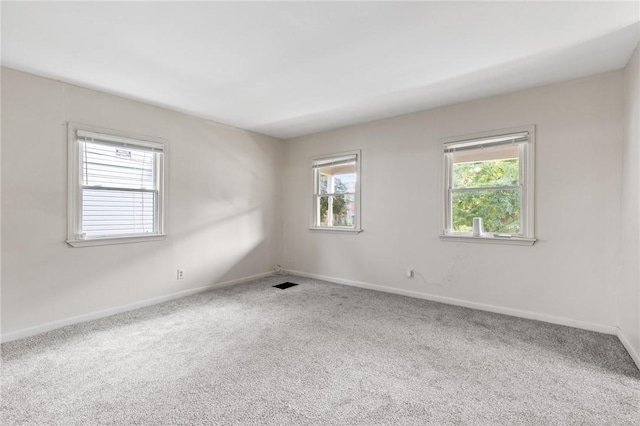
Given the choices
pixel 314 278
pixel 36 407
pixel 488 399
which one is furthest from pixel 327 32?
pixel 314 278


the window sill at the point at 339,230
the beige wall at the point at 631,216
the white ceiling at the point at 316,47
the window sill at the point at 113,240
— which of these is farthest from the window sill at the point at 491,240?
the window sill at the point at 113,240

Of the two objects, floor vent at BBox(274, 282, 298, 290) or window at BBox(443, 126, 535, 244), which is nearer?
window at BBox(443, 126, 535, 244)

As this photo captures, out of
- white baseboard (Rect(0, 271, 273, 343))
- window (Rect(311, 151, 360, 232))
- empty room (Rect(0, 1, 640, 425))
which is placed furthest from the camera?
window (Rect(311, 151, 360, 232))

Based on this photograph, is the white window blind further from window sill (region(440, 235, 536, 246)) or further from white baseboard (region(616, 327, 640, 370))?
white baseboard (region(616, 327, 640, 370))

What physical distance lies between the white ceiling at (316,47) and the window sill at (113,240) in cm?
164

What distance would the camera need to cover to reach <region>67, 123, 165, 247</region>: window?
10.2 ft

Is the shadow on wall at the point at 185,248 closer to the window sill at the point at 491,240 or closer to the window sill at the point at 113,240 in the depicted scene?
the window sill at the point at 113,240

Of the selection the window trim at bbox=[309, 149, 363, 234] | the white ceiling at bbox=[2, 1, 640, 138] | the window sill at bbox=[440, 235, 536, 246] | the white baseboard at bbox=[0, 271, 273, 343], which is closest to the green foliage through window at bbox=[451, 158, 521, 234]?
the window sill at bbox=[440, 235, 536, 246]

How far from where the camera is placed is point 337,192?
4.95 metres

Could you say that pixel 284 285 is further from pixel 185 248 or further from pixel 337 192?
pixel 337 192

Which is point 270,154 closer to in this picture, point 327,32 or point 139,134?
point 139,134

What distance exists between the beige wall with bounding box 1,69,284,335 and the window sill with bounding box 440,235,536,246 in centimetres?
304

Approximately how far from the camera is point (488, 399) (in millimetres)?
1848

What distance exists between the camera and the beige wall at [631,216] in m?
2.32
